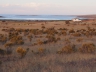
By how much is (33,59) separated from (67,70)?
3197 mm

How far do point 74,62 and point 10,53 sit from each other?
186 inches

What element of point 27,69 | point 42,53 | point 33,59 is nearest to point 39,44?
point 42,53

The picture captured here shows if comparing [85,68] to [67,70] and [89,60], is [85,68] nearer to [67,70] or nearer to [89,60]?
[67,70]

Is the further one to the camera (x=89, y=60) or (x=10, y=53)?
(x=10, y=53)

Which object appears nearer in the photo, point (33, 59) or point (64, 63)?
point (64, 63)

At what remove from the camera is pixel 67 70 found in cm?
1038

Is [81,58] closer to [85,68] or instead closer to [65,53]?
[65,53]

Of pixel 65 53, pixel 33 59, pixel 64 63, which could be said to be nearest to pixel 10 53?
pixel 33 59

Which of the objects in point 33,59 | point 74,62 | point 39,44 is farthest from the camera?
point 39,44

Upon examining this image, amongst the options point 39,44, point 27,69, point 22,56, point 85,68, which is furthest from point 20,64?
point 39,44

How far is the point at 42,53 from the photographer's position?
48.5 ft

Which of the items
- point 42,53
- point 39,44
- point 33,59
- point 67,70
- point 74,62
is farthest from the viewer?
point 39,44

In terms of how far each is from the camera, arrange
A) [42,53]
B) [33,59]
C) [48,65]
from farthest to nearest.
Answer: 1. [42,53]
2. [33,59]
3. [48,65]

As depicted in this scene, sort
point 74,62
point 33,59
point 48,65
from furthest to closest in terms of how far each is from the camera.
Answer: point 33,59
point 74,62
point 48,65
